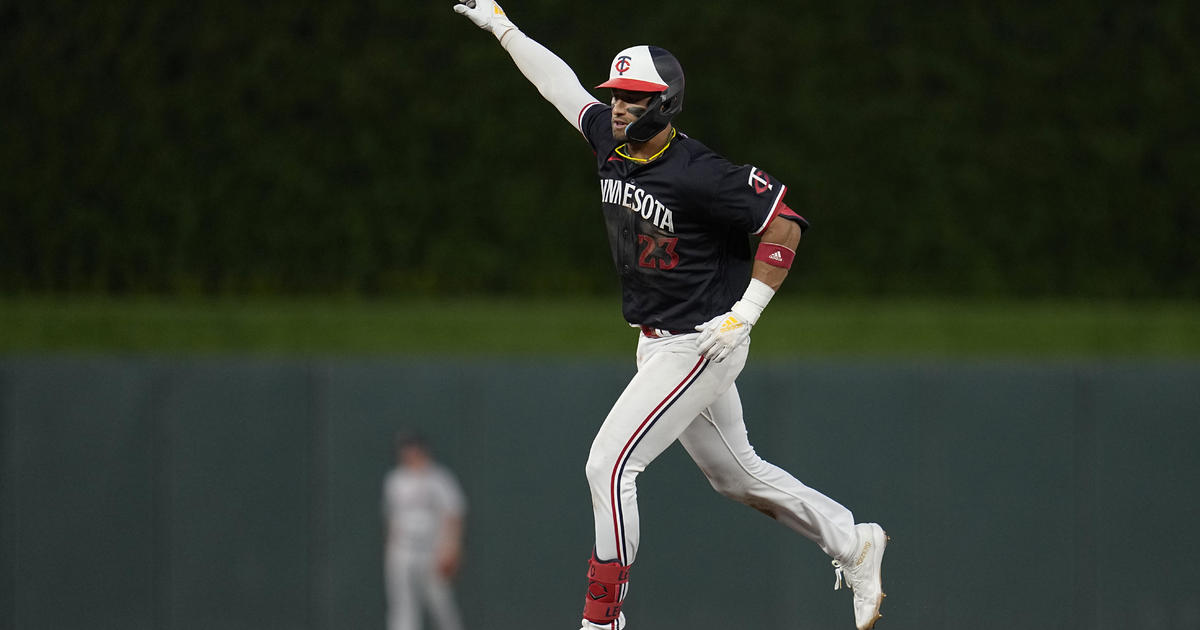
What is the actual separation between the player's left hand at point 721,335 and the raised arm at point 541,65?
1257mm

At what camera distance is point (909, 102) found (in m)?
14.0

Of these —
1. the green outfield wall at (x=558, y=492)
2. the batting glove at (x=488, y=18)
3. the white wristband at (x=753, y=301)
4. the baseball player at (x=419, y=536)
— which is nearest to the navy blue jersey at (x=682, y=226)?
the white wristband at (x=753, y=301)

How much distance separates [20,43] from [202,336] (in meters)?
3.37

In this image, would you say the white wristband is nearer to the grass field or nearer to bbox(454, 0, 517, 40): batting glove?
bbox(454, 0, 517, 40): batting glove

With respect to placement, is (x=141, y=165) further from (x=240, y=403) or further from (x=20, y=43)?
(x=240, y=403)

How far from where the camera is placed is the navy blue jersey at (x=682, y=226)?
5504mm

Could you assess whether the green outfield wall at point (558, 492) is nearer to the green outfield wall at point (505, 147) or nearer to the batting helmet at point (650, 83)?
the green outfield wall at point (505, 147)

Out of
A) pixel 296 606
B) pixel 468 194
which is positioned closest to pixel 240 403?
pixel 296 606

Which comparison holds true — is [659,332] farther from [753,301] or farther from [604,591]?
[604,591]

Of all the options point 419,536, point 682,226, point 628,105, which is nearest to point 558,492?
point 419,536

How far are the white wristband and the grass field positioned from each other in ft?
25.9

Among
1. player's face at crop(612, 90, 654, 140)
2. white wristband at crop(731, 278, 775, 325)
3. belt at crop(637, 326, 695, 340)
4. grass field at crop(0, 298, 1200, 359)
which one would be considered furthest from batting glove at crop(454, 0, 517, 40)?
grass field at crop(0, 298, 1200, 359)

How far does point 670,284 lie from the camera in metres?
5.70

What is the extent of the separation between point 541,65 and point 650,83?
914 millimetres
